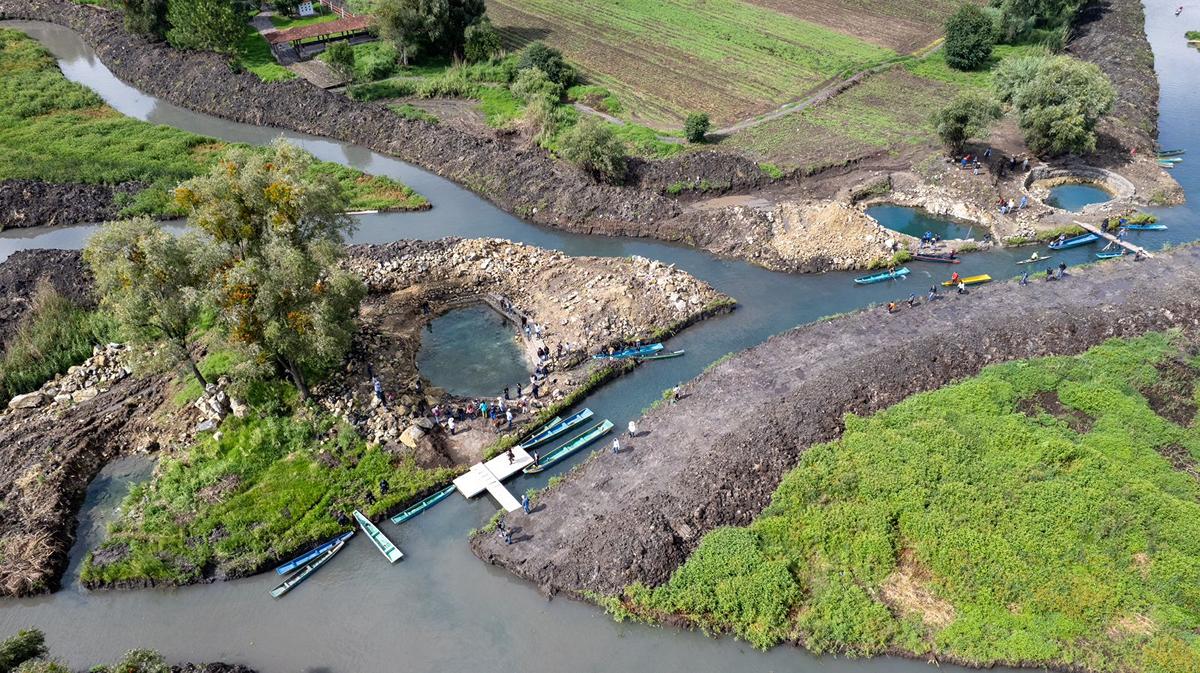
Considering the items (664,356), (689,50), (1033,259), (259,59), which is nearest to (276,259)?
(664,356)

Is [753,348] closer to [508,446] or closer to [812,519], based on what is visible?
[812,519]

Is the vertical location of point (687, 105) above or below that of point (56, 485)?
above

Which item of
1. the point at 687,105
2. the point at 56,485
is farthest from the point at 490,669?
the point at 687,105

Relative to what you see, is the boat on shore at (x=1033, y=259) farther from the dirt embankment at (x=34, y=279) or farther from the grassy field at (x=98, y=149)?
the dirt embankment at (x=34, y=279)

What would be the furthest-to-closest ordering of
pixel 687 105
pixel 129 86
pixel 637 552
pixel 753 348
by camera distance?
pixel 129 86
pixel 687 105
pixel 753 348
pixel 637 552

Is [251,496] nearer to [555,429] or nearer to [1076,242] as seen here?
[555,429]

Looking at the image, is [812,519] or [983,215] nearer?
[812,519]

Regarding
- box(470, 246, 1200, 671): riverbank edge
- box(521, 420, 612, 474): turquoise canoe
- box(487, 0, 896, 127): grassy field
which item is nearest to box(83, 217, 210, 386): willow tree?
box(521, 420, 612, 474): turquoise canoe

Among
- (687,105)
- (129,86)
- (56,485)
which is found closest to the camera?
(56,485)
